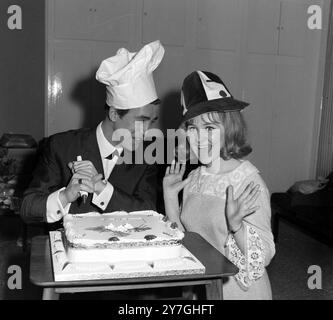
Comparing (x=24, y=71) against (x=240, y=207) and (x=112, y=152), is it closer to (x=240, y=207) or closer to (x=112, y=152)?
(x=112, y=152)

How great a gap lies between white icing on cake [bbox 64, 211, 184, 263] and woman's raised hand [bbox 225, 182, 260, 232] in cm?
16

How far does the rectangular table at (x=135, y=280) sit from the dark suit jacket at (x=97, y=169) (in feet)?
1.37

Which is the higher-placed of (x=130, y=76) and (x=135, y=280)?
(x=130, y=76)

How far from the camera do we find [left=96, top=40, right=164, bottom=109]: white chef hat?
5.61 feet

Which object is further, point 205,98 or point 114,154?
point 114,154

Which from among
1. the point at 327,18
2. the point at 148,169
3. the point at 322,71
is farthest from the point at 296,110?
the point at 148,169

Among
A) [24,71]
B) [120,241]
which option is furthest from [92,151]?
[24,71]

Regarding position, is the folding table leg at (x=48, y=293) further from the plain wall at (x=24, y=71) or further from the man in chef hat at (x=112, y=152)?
the plain wall at (x=24, y=71)

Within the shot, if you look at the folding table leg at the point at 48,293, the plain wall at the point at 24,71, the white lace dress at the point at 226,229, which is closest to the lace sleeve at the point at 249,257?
the white lace dress at the point at 226,229

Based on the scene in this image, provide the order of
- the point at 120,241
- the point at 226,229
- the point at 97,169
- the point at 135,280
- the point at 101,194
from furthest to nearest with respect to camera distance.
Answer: the point at 97,169 < the point at 101,194 < the point at 226,229 < the point at 120,241 < the point at 135,280

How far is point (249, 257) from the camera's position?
54.9 inches

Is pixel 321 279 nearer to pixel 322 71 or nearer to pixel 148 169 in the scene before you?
pixel 148 169

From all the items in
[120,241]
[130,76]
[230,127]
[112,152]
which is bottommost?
[120,241]

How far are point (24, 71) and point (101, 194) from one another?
288 centimetres
